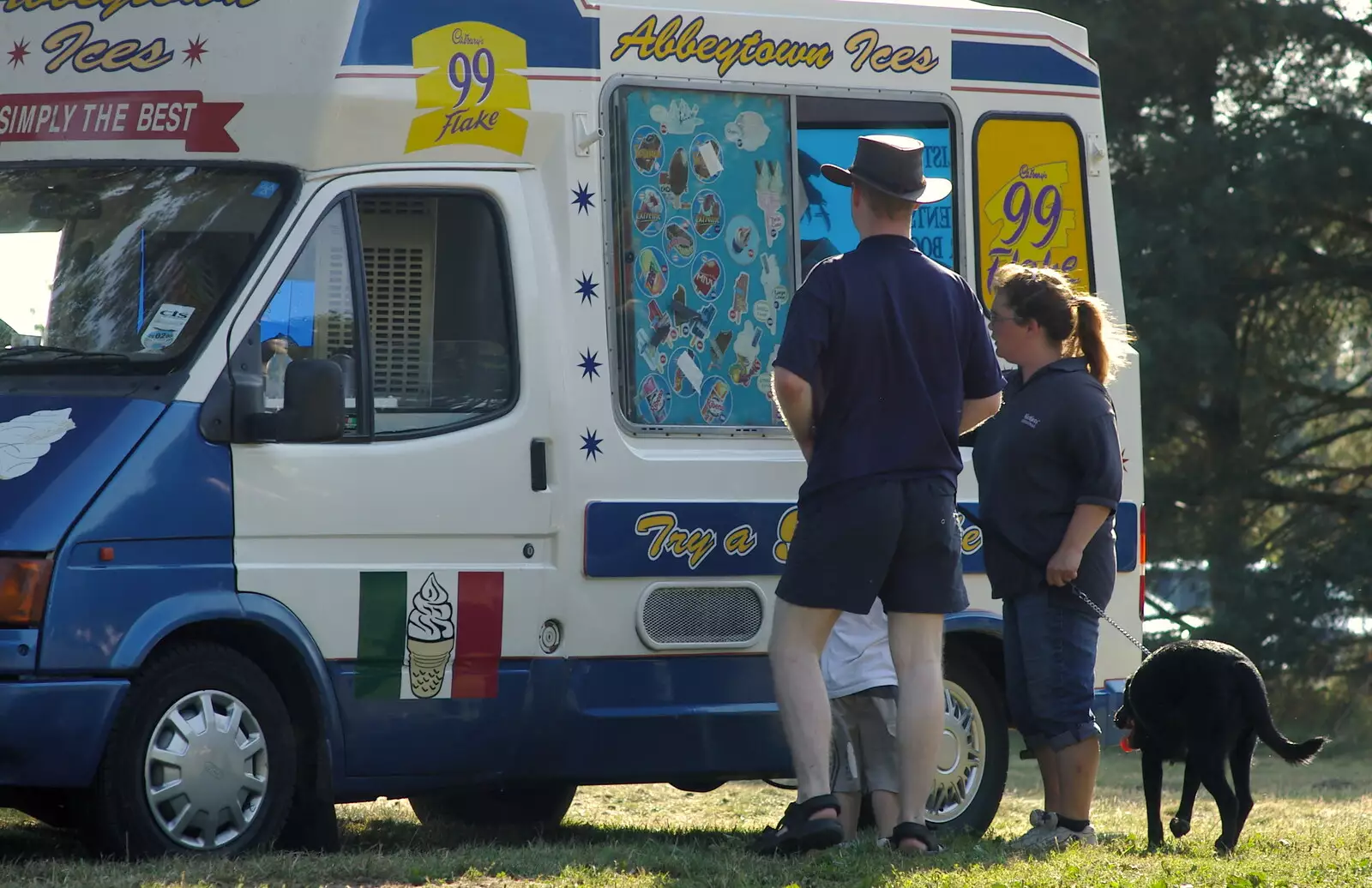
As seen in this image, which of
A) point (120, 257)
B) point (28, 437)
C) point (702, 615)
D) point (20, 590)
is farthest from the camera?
point (702, 615)

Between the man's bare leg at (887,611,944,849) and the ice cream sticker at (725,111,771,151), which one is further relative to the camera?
the ice cream sticker at (725,111,771,151)

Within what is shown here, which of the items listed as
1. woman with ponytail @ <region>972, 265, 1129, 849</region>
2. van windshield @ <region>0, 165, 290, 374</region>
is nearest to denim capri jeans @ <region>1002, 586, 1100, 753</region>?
woman with ponytail @ <region>972, 265, 1129, 849</region>

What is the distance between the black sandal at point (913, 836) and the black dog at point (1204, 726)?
3.00 feet

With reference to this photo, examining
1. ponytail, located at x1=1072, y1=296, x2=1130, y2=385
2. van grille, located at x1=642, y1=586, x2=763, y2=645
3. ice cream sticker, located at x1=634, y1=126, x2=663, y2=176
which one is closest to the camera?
ponytail, located at x1=1072, y1=296, x2=1130, y2=385

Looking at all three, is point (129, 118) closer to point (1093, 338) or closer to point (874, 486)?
point (874, 486)

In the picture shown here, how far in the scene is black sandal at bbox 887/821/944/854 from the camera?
612 centimetres

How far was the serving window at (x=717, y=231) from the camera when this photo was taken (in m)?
7.14

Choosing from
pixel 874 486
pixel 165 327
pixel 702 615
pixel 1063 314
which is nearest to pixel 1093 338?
pixel 1063 314

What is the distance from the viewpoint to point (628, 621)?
22.9 ft

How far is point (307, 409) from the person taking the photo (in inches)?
240

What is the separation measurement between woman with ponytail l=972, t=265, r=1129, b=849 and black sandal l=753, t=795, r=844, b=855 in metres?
0.82

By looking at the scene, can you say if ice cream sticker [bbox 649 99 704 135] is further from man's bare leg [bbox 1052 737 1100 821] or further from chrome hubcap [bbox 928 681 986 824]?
man's bare leg [bbox 1052 737 1100 821]

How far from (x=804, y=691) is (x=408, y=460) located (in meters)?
1.49

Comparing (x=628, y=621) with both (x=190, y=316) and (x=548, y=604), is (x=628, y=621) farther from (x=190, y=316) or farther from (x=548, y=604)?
(x=190, y=316)
